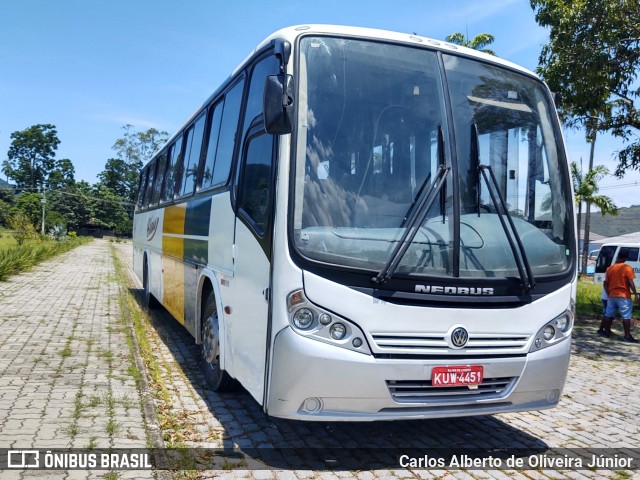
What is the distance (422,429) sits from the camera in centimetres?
540

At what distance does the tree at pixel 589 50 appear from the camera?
448 inches

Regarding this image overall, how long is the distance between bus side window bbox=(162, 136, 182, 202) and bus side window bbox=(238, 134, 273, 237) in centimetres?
446

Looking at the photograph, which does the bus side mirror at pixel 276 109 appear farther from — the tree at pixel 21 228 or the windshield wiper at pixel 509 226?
the tree at pixel 21 228

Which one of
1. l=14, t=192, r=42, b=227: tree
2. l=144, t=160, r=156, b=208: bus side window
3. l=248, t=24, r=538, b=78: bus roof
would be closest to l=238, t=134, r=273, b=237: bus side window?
l=248, t=24, r=538, b=78: bus roof

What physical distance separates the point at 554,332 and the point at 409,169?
5.72 feet

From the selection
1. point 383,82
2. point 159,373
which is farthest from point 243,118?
point 159,373

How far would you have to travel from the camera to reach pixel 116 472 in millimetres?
4148

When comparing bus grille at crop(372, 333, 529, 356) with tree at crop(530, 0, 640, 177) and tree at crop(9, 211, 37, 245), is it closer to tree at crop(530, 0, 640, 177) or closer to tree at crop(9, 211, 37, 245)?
tree at crop(530, 0, 640, 177)

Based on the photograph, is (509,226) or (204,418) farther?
(204,418)

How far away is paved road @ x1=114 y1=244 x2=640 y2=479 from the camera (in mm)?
4887

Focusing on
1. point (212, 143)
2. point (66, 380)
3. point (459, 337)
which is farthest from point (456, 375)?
point (66, 380)

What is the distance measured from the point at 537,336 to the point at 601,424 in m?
2.00

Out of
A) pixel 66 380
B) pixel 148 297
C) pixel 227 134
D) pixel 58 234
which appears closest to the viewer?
pixel 227 134

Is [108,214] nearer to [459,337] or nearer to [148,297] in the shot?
[148,297]
